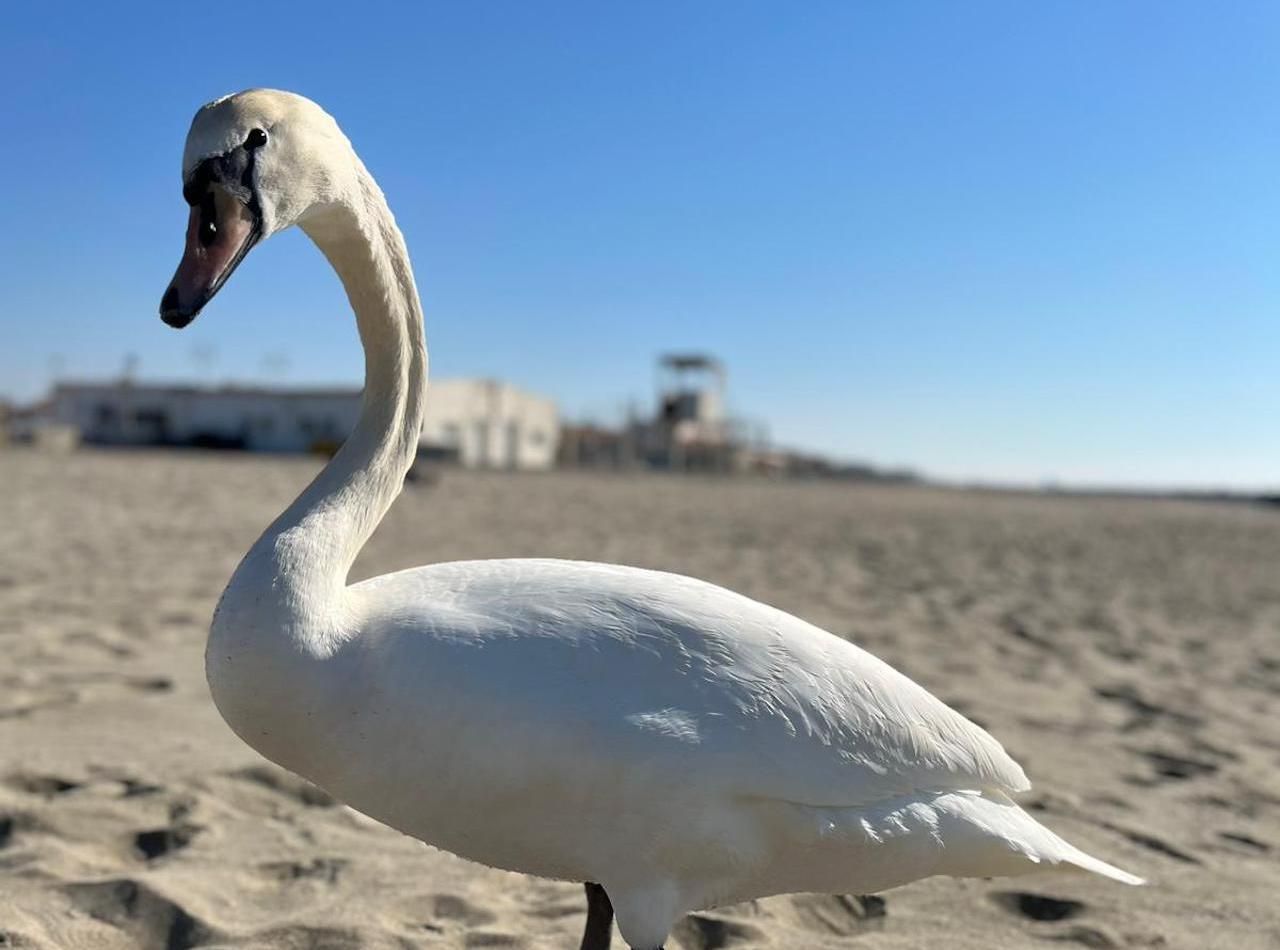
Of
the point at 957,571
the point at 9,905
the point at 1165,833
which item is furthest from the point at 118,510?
the point at 1165,833

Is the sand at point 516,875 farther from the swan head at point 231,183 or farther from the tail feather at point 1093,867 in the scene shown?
the swan head at point 231,183

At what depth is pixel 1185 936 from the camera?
2695 millimetres

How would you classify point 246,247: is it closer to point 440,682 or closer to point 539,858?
point 440,682

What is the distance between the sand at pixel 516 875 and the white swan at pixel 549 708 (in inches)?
28.6

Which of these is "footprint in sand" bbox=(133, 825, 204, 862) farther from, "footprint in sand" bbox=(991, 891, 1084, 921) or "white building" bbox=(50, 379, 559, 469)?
"white building" bbox=(50, 379, 559, 469)

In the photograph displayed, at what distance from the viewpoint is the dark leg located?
220cm

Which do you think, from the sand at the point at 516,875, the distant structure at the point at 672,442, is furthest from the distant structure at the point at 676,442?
the sand at the point at 516,875

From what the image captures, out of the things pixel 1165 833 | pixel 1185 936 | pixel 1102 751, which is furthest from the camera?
pixel 1102 751

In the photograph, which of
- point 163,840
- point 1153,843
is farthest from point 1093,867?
point 163,840

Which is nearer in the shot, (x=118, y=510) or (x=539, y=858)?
(x=539, y=858)

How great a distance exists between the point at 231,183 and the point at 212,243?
0.10 meters

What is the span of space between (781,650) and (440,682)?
61cm

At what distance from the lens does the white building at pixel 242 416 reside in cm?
4594

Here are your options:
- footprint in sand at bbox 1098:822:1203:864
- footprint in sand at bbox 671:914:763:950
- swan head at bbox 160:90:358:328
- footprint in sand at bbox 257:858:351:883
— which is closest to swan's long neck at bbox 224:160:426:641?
swan head at bbox 160:90:358:328
